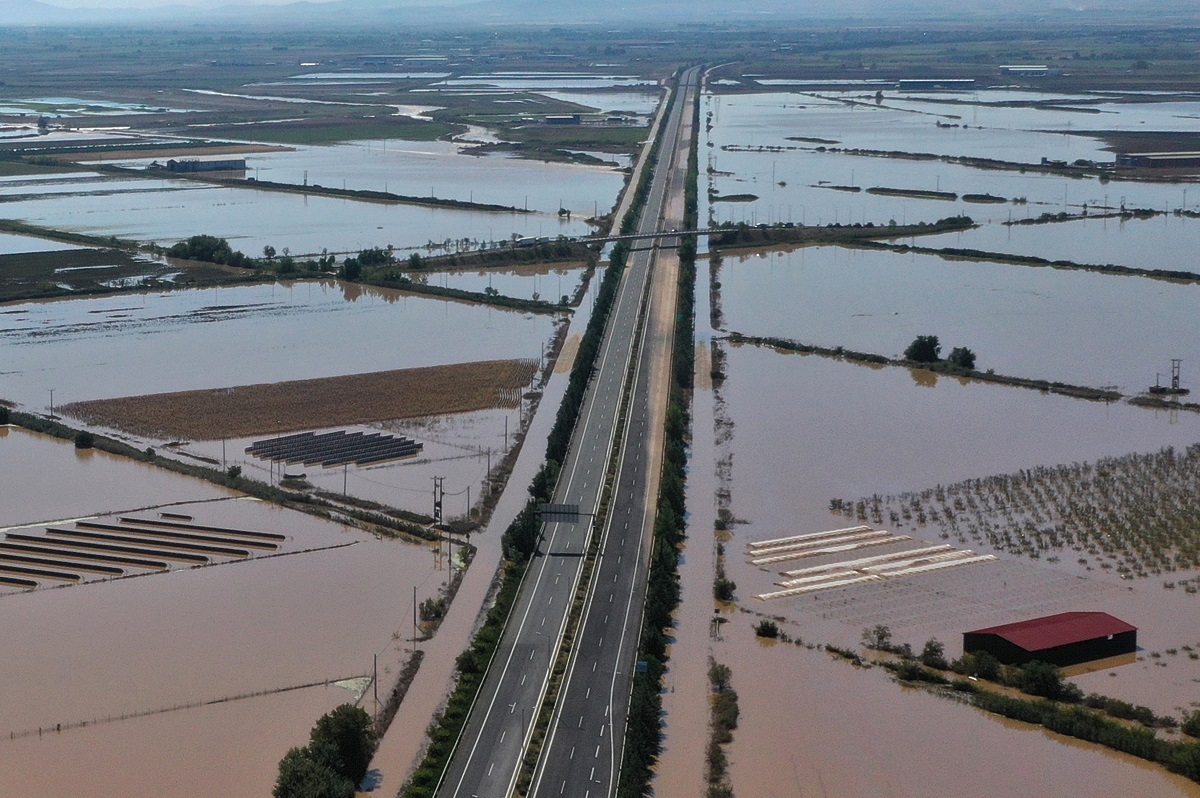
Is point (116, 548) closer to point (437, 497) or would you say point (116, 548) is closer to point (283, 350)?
point (437, 497)

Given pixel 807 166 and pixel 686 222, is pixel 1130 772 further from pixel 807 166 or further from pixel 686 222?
pixel 807 166

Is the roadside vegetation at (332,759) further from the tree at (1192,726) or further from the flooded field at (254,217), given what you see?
the flooded field at (254,217)

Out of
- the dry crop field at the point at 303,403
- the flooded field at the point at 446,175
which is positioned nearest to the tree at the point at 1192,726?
the dry crop field at the point at 303,403

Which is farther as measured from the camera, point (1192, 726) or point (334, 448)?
point (334, 448)

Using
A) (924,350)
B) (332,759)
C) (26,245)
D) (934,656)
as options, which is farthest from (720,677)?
(26,245)

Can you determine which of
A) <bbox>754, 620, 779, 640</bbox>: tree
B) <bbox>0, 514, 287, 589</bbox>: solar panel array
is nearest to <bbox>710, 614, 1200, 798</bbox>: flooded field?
<bbox>754, 620, 779, 640</bbox>: tree

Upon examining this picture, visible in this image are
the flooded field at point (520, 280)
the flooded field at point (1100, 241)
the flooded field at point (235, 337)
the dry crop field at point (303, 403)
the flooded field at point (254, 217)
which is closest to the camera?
the dry crop field at point (303, 403)
